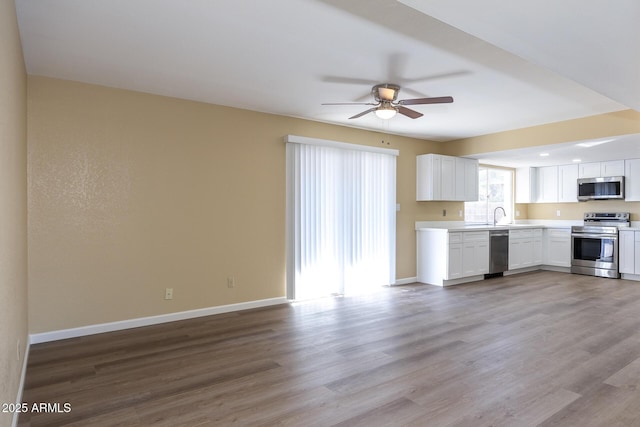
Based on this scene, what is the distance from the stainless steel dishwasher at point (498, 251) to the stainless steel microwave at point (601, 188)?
1.96m

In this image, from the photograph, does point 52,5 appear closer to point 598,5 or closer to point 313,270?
point 598,5

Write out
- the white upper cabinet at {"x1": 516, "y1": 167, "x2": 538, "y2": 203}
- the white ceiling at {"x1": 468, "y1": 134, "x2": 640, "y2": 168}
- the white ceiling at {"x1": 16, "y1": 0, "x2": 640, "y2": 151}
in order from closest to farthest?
the white ceiling at {"x1": 16, "y1": 0, "x2": 640, "y2": 151}
the white ceiling at {"x1": 468, "y1": 134, "x2": 640, "y2": 168}
the white upper cabinet at {"x1": 516, "y1": 167, "x2": 538, "y2": 203}

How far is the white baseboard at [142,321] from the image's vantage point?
3.55 meters

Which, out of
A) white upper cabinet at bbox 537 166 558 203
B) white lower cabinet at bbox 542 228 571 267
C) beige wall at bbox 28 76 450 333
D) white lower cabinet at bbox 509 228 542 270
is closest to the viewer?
beige wall at bbox 28 76 450 333

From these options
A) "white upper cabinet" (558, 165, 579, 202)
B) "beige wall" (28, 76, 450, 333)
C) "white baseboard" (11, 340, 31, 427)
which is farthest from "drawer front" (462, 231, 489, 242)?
"white baseboard" (11, 340, 31, 427)

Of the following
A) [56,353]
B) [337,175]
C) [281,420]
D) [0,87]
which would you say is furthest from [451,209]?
[0,87]

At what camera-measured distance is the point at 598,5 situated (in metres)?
2.04

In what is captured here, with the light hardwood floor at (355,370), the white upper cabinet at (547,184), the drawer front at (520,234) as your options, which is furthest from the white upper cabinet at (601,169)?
the light hardwood floor at (355,370)

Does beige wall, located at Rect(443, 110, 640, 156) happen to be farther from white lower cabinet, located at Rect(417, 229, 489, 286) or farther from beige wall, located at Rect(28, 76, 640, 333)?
white lower cabinet, located at Rect(417, 229, 489, 286)

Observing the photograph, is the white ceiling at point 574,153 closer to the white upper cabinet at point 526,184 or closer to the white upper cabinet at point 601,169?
the white upper cabinet at point 601,169

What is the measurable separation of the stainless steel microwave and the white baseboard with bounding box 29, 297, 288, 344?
643cm

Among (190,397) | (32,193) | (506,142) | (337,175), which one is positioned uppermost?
(506,142)

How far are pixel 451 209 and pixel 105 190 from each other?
574cm

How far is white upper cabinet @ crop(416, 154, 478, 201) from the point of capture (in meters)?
6.39
